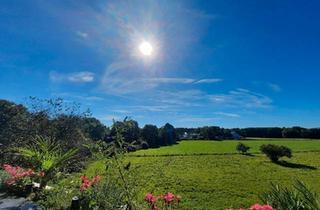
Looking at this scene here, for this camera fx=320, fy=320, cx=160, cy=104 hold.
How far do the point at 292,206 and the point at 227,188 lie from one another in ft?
61.5

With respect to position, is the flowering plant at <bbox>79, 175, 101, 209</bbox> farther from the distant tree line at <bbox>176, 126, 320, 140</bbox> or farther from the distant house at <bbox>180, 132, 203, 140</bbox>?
the distant house at <bbox>180, 132, 203, 140</bbox>

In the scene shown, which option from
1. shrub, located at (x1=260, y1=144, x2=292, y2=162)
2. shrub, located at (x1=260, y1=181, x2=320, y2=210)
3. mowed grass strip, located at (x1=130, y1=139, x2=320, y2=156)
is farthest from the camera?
mowed grass strip, located at (x1=130, y1=139, x2=320, y2=156)

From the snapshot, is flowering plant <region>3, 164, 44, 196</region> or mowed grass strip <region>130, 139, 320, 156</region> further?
mowed grass strip <region>130, 139, 320, 156</region>

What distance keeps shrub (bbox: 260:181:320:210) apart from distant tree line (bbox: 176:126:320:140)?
77.2m

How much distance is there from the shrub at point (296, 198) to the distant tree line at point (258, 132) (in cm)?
7719

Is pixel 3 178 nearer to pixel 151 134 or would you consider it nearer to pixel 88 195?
pixel 88 195

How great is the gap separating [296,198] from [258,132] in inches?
3323

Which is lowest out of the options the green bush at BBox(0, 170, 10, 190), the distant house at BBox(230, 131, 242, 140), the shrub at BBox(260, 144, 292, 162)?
the green bush at BBox(0, 170, 10, 190)

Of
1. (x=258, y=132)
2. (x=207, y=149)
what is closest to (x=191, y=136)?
(x=258, y=132)

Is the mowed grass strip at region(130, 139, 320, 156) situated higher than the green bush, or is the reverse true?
the mowed grass strip at region(130, 139, 320, 156)

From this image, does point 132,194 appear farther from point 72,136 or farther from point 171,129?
point 171,129

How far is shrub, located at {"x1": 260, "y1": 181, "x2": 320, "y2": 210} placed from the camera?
2.80 m

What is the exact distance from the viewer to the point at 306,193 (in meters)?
2.89

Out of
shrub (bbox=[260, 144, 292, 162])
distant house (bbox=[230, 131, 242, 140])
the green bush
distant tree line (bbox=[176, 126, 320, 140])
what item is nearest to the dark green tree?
distant tree line (bbox=[176, 126, 320, 140])
